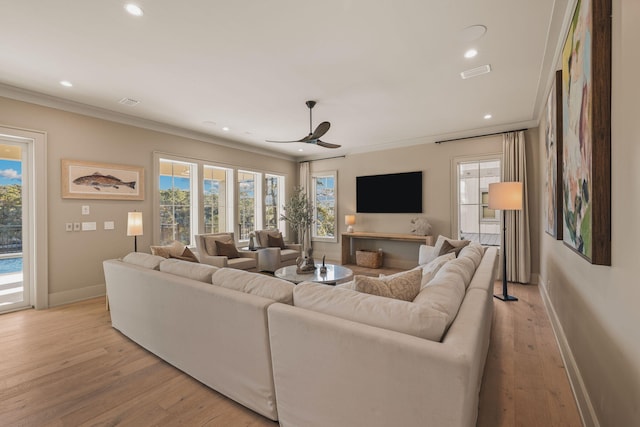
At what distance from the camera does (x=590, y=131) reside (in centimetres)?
147

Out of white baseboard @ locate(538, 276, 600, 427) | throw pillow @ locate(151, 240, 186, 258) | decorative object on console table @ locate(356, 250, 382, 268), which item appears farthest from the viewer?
decorative object on console table @ locate(356, 250, 382, 268)

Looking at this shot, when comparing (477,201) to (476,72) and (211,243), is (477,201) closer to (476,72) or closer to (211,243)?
(476,72)

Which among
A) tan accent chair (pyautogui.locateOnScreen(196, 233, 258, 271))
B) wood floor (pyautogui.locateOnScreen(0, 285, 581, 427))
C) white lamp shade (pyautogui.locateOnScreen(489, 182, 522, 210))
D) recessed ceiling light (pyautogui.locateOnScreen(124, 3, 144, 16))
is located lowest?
wood floor (pyautogui.locateOnScreen(0, 285, 581, 427))

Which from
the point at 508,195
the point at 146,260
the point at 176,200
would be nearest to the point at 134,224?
the point at 176,200

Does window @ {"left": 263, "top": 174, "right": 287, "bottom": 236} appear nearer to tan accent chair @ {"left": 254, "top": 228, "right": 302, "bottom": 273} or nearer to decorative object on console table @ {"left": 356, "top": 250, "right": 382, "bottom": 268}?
tan accent chair @ {"left": 254, "top": 228, "right": 302, "bottom": 273}

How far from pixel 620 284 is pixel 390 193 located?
5.12 meters

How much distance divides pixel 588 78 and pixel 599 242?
0.83 m

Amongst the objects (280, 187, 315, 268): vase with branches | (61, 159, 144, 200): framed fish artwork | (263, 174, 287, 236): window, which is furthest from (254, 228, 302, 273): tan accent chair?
(61, 159, 144, 200): framed fish artwork

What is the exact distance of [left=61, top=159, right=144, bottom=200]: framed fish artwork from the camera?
3939 mm

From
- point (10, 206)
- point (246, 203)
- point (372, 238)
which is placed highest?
point (246, 203)

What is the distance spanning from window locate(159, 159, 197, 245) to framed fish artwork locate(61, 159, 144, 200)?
47 centimetres

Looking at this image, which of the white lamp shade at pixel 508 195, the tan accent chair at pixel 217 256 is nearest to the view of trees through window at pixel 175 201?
the tan accent chair at pixel 217 256

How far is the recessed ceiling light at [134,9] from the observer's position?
2.11 m

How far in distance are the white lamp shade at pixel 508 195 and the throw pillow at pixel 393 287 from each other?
285cm
